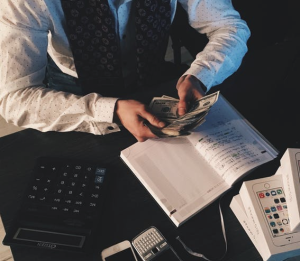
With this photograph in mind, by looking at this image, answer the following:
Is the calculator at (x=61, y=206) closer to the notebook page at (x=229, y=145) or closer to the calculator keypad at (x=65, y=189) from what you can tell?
the calculator keypad at (x=65, y=189)

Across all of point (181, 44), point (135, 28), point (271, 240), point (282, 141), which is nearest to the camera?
point (271, 240)

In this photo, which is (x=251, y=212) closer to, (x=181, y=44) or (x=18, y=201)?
(x=18, y=201)

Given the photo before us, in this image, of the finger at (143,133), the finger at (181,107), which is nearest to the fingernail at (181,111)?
the finger at (181,107)

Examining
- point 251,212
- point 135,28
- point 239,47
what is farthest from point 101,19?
point 251,212

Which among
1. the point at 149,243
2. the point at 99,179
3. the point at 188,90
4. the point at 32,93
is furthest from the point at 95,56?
the point at 149,243

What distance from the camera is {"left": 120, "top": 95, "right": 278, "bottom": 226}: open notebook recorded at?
2.64ft

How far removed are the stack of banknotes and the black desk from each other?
0.11 m

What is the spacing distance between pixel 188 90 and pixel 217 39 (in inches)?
11.3

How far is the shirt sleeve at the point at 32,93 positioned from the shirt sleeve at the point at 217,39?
1.12ft

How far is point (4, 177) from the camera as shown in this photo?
87 cm

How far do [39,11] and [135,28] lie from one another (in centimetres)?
34

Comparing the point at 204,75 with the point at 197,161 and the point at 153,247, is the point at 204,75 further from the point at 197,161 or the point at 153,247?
the point at 153,247

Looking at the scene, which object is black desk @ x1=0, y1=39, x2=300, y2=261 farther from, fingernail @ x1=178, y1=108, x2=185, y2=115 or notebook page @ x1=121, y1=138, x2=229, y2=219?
fingernail @ x1=178, y1=108, x2=185, y2=115

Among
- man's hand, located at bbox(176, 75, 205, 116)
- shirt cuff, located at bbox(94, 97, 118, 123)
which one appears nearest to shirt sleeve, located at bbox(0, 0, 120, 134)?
shirt cuff, located at bbox(94, 97, 118, 123)
